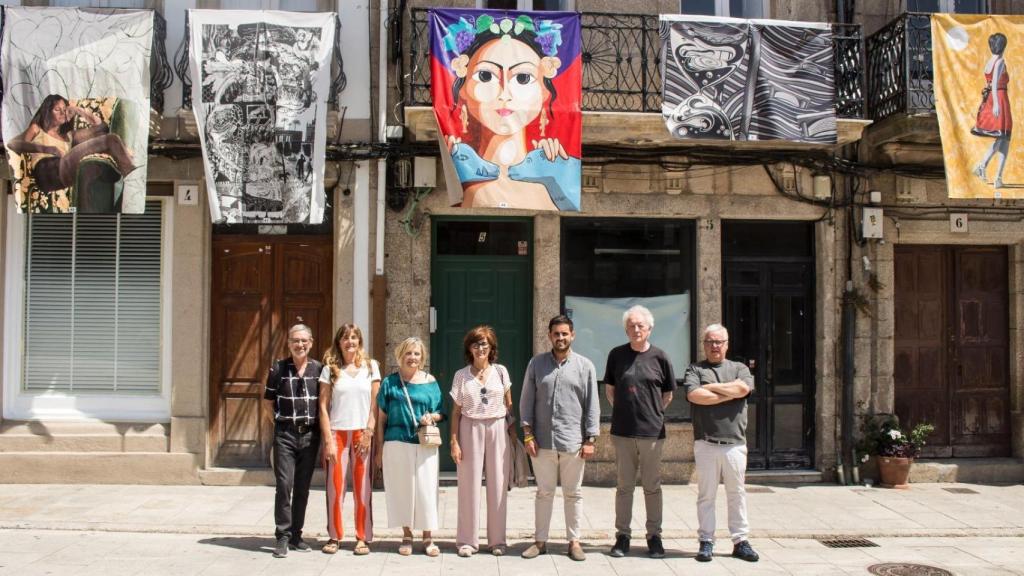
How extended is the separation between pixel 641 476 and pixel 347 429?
7.54 ft

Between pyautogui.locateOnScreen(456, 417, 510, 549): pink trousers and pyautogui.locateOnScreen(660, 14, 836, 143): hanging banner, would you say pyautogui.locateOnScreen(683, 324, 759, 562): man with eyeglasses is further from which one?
pyautogui.locateOnScreen(660, 14, 836, 143): hanging banner

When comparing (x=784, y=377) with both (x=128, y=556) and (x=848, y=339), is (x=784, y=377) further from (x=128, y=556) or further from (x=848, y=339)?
(x=128, y=556)

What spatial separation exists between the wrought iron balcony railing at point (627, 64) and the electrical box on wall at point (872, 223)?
109 centimetres

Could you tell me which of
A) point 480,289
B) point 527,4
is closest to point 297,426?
point 480,289

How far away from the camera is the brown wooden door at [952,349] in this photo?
10.2m

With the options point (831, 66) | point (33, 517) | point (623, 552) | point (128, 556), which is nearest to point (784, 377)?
point (831, 66)

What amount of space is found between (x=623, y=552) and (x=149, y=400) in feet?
18.1

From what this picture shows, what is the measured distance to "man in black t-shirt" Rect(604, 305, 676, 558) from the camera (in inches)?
264

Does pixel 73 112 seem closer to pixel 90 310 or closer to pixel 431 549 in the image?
pixel 90 310

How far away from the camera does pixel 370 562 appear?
6469mm

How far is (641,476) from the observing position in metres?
6.79

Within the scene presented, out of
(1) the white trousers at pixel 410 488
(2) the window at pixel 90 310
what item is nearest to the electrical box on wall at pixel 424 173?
(2) the window at pixel 90 310

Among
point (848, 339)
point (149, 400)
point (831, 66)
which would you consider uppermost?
point (831, 66)

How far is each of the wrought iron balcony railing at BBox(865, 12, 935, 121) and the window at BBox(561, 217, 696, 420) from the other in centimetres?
254
